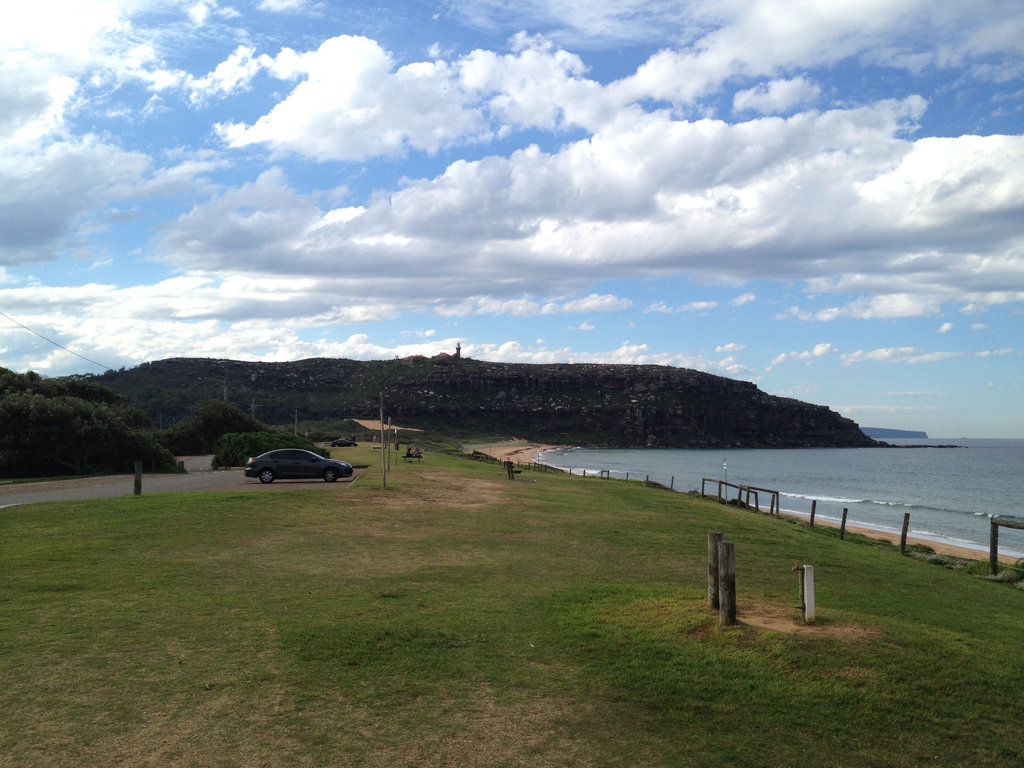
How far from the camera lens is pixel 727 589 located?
29.8ft

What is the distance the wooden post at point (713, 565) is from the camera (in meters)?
9.55

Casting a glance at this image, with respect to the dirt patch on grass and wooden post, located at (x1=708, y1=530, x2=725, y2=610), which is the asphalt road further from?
the dirt patch on grass

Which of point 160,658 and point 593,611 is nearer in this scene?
point 160,658

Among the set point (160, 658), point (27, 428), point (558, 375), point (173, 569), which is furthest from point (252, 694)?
point (558, 375)

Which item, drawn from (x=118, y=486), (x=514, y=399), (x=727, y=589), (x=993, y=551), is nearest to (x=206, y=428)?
(x=118, y=486)

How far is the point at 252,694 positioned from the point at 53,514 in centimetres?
1583

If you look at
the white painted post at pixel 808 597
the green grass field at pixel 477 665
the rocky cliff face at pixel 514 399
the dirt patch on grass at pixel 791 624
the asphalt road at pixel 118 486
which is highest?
the rocky cliff face at pixel 514 399

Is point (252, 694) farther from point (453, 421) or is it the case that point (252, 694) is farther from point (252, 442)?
point (453, 421)

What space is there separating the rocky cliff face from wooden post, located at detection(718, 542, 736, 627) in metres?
110

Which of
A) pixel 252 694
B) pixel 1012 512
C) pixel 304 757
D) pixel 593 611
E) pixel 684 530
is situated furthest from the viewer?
pixel 1012 512

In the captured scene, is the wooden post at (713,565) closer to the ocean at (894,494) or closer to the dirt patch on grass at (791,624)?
the dirt patch on grass at (791,624)

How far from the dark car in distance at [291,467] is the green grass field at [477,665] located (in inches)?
724

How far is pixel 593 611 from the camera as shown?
1073 centimetres

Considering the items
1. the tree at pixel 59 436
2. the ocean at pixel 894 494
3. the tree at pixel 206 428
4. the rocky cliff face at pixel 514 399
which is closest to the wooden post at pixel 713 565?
the ocean at pixel 894 494
